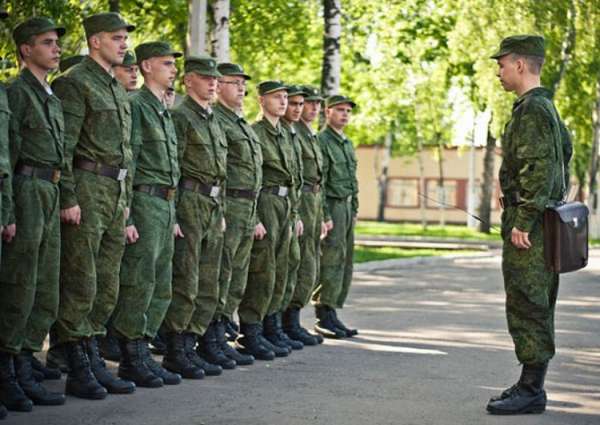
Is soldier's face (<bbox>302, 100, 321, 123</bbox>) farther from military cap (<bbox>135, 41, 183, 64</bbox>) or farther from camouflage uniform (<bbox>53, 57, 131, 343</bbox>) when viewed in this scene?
camouflage uniform (<bbox>53, 57, 131, 343</bbox>)

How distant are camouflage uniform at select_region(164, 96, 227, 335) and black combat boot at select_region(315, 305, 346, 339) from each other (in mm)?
2775

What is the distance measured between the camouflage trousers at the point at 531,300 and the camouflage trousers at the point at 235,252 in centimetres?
289

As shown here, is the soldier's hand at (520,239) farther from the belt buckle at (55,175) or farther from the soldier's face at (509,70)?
the belt buckle at (55,175)

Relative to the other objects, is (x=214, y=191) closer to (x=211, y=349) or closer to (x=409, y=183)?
(x=211, y=349)

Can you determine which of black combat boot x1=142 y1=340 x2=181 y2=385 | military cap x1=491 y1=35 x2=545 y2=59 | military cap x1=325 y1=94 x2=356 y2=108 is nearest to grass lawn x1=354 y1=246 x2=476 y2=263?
military cap x1=325 y1=94 x2=356 y2=108

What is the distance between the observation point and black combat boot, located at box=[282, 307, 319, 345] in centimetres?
1272

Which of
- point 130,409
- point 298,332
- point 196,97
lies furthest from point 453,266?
point 130,409

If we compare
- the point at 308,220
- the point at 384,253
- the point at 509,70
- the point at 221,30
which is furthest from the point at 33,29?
the point at 384,253

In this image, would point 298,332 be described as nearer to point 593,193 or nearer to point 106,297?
point 106,297

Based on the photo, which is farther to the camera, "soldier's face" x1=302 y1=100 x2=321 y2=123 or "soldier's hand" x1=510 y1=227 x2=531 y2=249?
"soldier's face" x1=302 y1=100 x2=321 y2=123

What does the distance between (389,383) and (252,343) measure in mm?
1887

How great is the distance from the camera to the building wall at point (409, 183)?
73.4 metres

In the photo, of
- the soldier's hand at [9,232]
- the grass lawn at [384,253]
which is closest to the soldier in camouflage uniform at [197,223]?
the soldier's hand at [9,232]

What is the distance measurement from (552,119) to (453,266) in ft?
56.0
